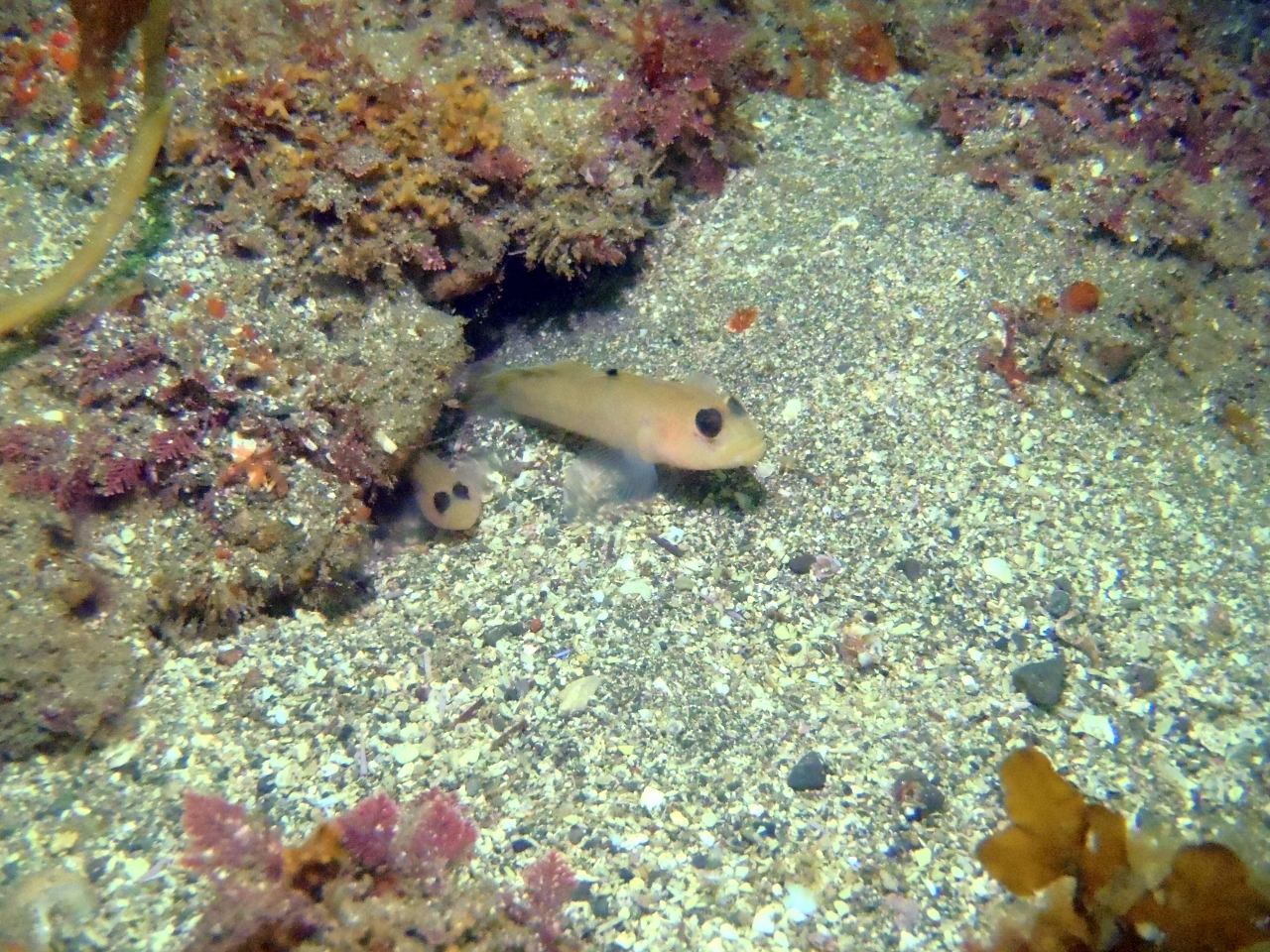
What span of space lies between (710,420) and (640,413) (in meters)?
0.39

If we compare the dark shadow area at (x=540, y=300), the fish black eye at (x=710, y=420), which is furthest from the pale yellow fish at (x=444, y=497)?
the fish black eye at (x=710, y=420)

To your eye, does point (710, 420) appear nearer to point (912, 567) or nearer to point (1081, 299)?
point (912, 567)

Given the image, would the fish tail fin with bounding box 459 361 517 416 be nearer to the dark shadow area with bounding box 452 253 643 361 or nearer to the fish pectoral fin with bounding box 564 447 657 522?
the dark shadow area with bounding box 452 253 643 361

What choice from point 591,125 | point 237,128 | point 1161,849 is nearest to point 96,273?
point 237,128

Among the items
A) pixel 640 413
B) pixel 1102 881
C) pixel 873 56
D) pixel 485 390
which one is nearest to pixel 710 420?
pixel 640 413

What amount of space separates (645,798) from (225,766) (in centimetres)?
170

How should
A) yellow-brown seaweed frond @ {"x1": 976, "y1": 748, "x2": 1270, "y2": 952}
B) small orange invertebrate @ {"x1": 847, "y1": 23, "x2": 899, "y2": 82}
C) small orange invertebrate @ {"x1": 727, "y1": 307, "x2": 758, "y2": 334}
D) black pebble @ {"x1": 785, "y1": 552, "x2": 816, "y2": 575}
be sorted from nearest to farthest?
yellow-brown seaweed frond @ {"x1": 976, "y1": 748, "x2": 1270, "y2": 952}
black pebble @ {"x1": 785, "y1": 552, "x2": 816, "y2": 575}
small orange invertebrate @ {"x1": 727, "y1": 307, "x2": 758, "y2": 334}
small orange invertebrate @ {"x1": 847, "y1": 23, "x2": 899, "y2": 82}

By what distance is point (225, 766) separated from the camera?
2.97 metres

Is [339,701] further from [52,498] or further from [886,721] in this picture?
[886,721]

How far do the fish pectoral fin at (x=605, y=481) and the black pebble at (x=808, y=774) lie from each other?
1605mm

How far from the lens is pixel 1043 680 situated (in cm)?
318

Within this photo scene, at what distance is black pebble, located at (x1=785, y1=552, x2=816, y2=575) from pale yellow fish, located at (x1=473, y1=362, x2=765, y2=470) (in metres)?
0.55

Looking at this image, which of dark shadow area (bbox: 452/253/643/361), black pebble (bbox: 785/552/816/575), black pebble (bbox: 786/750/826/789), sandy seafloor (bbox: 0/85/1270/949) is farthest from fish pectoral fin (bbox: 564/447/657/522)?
black pebble (bbox: 786/750/826/789)

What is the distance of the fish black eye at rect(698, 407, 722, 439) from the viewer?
3.63 m
